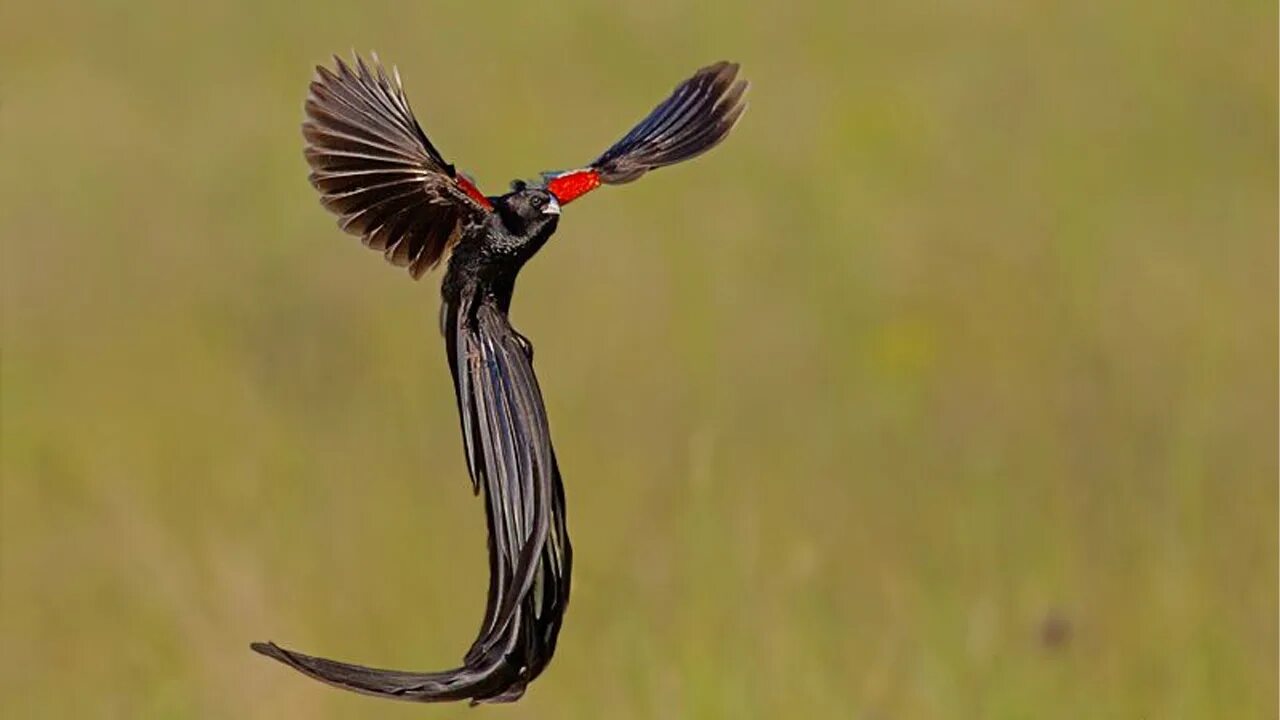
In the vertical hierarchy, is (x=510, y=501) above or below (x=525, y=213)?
below

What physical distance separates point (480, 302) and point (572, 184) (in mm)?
59

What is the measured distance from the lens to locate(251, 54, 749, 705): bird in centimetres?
94

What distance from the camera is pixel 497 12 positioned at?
6949 millimetres

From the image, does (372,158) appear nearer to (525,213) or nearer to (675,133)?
(525,213)

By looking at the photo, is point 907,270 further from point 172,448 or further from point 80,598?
point 80,598

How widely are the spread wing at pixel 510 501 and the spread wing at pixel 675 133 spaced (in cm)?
7

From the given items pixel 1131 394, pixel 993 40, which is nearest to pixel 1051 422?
pixel 1131 394

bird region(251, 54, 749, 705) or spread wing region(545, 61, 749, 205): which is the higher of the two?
spread wing region(545, 61, 749, 205)

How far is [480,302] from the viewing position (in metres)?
0.98

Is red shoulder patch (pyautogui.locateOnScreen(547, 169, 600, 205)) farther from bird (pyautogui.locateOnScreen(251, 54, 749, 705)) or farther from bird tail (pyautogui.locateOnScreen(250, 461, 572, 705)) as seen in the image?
bird tail (pyautogui.locateOnScreen(250, 461, 572, 705))

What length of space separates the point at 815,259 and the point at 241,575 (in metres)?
1.80

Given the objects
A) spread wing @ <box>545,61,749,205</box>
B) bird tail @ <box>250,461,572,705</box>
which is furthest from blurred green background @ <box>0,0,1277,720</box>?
bird tail @ <box>250,461,572,705</box>

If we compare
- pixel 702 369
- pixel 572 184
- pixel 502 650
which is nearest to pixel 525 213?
pixel 572 184

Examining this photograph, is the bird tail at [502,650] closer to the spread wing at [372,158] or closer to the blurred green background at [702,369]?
the spread wing at [372,158]
